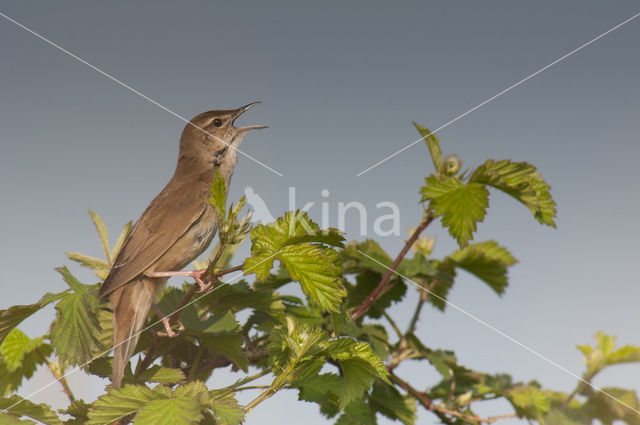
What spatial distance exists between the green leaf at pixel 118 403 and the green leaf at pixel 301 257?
56 centimetres

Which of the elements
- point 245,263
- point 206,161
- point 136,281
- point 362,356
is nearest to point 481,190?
point 362,356

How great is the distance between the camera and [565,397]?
4004 millimetres

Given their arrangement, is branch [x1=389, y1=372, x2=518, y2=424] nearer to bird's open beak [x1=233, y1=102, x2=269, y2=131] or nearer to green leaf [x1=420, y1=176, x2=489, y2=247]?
green leaf [x1=420, y1=176, x2=489, y2=247]

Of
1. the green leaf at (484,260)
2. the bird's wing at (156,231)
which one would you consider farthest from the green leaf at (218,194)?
the green leaf at (484,260)

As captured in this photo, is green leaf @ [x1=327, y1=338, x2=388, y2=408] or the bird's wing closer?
green leaf @ [x1=327, y1=338, x2=388, y2=408]

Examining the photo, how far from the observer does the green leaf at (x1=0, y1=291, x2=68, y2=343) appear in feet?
7.81

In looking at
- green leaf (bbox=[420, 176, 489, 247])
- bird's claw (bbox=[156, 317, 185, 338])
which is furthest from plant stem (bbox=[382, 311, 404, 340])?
bird's claw (bbox=[156, 317, 185, 338])

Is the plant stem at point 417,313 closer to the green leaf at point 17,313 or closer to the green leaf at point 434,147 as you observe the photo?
the green leaf at point 434,147

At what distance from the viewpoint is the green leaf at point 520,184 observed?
9.91 feet

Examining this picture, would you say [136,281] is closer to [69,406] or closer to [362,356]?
[69,406]

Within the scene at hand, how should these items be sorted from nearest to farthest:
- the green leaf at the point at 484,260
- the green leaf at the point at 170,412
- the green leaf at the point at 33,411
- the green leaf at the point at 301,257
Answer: the green leaf at the point at 170,412
the green leaf at the point at 301,257
the green leaf at the point at 33,411
the green leaf at the point at 484,260

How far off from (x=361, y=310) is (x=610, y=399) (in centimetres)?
207

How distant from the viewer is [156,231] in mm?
3906

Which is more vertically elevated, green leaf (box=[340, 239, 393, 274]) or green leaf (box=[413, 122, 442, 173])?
green leaf (box=[413, 122, 442, 173])
